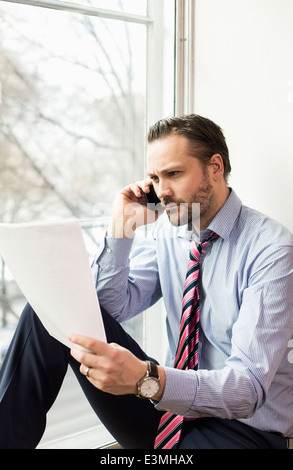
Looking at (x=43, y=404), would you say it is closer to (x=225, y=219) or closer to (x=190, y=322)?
(x=190, y=322)

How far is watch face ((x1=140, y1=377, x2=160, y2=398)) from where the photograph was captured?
3.38ft

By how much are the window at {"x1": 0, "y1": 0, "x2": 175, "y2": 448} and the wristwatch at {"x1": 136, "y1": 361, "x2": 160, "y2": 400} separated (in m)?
0.71

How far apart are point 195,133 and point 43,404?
2.69ft

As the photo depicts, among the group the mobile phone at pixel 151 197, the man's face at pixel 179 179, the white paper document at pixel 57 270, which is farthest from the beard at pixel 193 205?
the white paper document at pixel 57 270

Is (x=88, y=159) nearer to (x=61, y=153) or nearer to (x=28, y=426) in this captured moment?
(x=61, y=153)

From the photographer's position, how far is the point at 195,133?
142cm

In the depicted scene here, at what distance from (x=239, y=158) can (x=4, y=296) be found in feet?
2.83

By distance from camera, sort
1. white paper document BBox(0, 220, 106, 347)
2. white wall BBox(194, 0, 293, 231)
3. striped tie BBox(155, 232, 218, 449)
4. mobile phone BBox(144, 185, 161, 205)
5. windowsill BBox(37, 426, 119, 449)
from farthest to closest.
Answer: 1. windowsill BBox(37, 426, 119, 449)
2. mobile phone BBox(144, 185, 161, 205)
3. white wall BBox(194, 0, 293, 231)
4. striped tie BBox(155, 232, 218, 449)
5. white paper document BBox(0, 220, 106, 347)

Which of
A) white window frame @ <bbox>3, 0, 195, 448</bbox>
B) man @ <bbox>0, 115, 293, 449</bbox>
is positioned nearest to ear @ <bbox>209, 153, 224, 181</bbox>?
man @ <bbox>0, 115, 293, 449</bbox>

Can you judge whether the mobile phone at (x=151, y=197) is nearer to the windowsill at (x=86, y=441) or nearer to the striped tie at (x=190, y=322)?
the striped tie at (x=190, y=322)

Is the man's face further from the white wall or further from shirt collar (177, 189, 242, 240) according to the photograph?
the white wall

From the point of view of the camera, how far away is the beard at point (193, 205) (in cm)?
140

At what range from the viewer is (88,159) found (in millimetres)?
1744
